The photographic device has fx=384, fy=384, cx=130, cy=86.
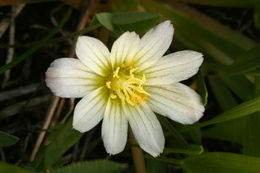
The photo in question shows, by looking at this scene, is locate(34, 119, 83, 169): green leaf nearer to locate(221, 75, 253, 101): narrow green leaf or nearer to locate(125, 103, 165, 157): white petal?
locate(125, 103, 165, 157): white petal

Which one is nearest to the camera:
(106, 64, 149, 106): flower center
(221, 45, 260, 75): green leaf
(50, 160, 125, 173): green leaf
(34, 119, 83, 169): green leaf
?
(50, 160, 125, 173): green leaf

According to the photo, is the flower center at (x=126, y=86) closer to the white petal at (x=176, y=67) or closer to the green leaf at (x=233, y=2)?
the white petal at (x=176, y=67)

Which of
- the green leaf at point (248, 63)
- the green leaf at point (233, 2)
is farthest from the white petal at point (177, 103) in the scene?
the green leaf at point (233, 2)

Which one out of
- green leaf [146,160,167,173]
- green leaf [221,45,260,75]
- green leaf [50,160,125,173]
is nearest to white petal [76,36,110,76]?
green leaf [50,160,125,173]

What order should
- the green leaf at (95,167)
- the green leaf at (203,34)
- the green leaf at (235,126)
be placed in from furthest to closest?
the green leaf at (203,34), the green leaf at (235,126), the green leaf at (95,167)

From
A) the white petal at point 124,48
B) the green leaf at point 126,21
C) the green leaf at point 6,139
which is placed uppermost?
the green leaf at point 126,21

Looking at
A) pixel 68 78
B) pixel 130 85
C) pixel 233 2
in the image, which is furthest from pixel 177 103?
pixel 233 2

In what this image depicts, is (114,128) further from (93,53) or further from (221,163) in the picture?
(221,163)
